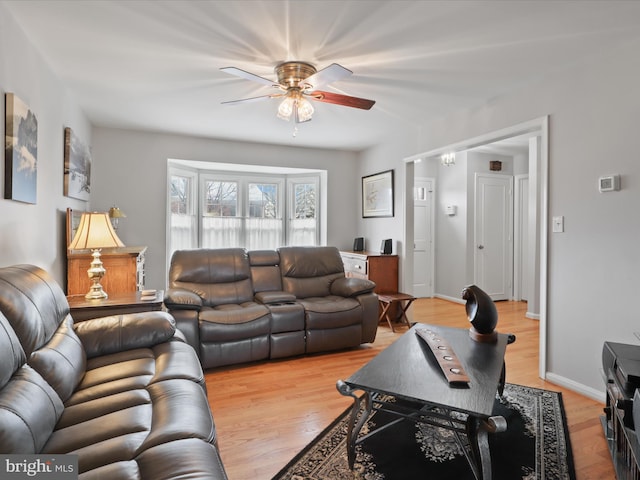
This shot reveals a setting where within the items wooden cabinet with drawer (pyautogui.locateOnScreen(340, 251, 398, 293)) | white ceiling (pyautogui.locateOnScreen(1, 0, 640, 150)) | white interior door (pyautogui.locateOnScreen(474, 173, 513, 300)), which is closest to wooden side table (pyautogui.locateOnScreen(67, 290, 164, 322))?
white ceiling (pyautogui.locateOnScreen(1, 0, 640, 150))

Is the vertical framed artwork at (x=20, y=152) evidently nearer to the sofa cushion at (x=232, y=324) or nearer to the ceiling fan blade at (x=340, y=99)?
the sofa cushion at (x=232, y=324)

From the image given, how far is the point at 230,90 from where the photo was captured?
3.22 metres

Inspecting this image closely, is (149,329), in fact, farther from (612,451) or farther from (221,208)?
(221,208)

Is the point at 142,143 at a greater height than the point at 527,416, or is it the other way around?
the point at 142,143

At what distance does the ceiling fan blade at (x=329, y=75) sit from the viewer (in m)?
2.19


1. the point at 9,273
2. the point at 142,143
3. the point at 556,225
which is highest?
the point at 142,143

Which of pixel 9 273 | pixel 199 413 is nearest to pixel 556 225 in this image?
pixel 199 413

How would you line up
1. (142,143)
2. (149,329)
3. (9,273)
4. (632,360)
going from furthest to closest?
(142,143), (149,329), (632,360), (9,273)

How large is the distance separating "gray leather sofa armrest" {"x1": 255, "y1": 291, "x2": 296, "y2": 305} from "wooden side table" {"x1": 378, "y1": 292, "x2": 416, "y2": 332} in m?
1.21

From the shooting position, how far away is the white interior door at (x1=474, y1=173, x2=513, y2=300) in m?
6.07

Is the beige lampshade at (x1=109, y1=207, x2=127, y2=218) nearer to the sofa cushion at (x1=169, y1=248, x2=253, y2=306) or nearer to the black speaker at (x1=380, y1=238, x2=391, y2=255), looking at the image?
the sofa cushion at (x1=169, y1=248, x2=253, y2=306)

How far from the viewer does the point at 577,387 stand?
2754 mm

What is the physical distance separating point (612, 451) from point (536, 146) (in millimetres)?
4068

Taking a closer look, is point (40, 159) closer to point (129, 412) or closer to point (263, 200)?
point (129, 412)
